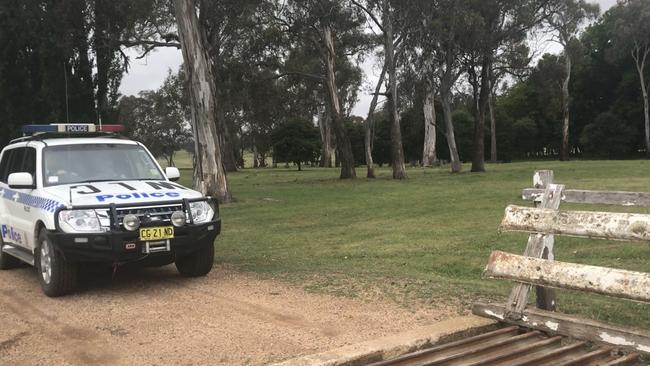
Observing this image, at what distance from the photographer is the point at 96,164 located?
8461 millimetres

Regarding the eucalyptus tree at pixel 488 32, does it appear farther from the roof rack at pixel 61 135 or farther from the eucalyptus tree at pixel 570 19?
the roof rack at pixel 61 135

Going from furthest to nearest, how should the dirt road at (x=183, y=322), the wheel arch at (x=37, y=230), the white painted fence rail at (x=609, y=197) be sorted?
the wheel arch at (x=37, y=230), the white painted fence rail at (x=609, y=197), the dirt road at (x=183, y=322)

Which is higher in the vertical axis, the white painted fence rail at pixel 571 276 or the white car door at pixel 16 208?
the white car door at pixel 16 208

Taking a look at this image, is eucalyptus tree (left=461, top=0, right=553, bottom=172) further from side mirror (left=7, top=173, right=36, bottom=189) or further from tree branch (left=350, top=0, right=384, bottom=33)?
side mirror (left=7, top=173, right=36, bottom=189)

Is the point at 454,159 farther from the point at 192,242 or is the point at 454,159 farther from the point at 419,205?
the point at 192,242

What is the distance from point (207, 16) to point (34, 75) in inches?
396

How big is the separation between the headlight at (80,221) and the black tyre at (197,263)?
1.46 meters

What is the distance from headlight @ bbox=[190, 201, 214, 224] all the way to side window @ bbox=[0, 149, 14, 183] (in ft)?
11.8

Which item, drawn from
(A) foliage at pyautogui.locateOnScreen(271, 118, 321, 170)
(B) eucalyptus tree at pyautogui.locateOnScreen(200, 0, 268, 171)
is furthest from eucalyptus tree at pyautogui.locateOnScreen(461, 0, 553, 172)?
(A) foliage at pyautogui.locateOnScreen(271, 118, 321, 170)

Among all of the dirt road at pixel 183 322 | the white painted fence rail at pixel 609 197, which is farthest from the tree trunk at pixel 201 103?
the white painted fence rail at pixel 609 197

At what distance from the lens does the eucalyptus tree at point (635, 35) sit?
48.4 metres

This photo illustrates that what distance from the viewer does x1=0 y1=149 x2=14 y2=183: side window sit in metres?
9.50

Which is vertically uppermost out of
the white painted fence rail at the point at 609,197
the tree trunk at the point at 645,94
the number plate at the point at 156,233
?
the tree trunk at the point at 645,94

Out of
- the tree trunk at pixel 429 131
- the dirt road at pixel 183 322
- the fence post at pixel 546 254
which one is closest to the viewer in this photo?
the dirt road at pixel 183 322
